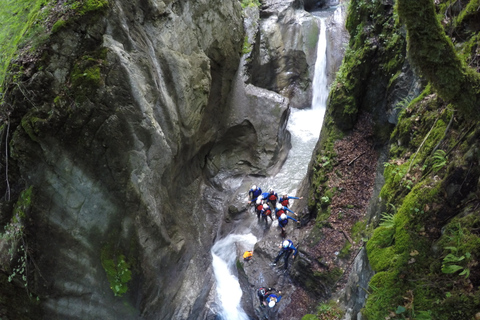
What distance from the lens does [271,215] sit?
37.4ft

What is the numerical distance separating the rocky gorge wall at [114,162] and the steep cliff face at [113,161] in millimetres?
26

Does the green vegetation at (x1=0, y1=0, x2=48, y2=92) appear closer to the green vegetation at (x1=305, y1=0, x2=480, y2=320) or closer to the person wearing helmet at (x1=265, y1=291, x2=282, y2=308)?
the green vegetation at (x1=305, y1=0, x2=480, y2=320)

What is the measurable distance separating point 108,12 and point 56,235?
5.62m

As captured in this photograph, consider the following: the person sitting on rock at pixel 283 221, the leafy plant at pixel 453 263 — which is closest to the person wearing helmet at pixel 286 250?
the person sitting on rock at pixel 283 221

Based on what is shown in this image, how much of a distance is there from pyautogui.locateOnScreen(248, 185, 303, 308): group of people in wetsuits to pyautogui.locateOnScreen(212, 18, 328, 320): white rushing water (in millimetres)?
1108

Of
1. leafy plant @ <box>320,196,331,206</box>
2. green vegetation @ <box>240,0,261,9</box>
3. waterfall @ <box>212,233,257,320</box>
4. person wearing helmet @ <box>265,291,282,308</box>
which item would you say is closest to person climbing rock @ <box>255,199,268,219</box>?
waterfall @ <box>212,233,257,320</box>

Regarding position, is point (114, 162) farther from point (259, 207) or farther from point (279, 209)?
point (279, 209)

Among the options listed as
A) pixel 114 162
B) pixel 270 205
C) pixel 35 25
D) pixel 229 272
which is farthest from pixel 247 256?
pixel 35 25

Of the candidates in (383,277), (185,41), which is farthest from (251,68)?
(383,277)

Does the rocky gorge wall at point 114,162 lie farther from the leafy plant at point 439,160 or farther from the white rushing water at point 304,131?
the leafy plant at point 439,160

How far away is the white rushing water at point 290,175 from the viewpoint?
10344 millimetres

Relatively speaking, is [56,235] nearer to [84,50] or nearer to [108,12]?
[84,50]

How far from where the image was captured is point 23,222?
695 cm

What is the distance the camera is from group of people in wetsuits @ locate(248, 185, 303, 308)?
9.10 meters
